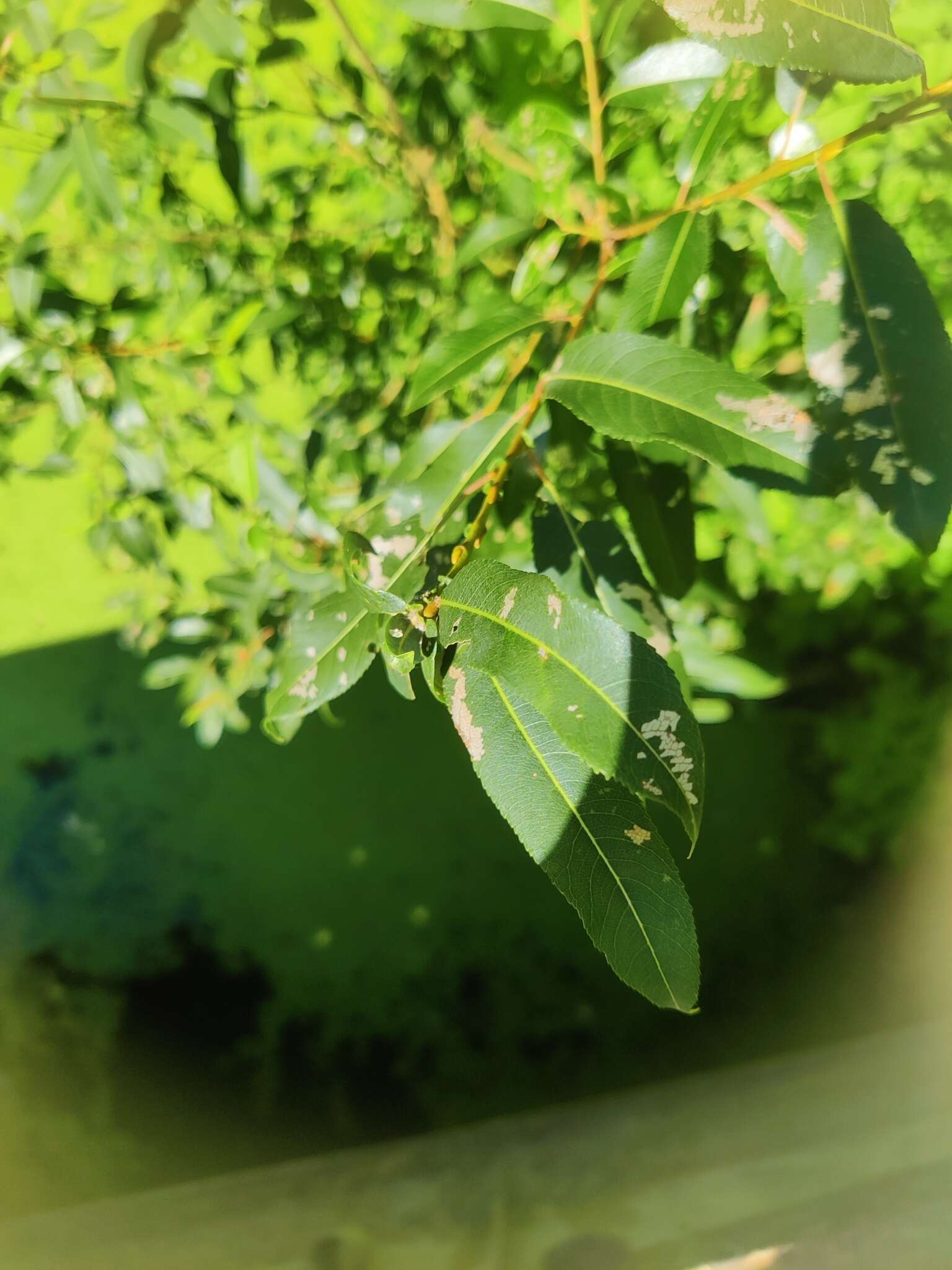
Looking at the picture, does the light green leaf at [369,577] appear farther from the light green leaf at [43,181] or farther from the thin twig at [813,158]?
the light green leaf at [43,181]

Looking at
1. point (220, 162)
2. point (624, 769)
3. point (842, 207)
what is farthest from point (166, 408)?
point (624, 769)

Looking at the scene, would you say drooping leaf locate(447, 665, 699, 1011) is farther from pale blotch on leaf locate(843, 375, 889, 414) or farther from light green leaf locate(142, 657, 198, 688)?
light green leaf locate(142, 657, 198, 688)

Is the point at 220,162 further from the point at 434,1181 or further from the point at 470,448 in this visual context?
the point at 434,1181

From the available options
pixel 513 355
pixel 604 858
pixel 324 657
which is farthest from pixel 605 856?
pixel 513 355

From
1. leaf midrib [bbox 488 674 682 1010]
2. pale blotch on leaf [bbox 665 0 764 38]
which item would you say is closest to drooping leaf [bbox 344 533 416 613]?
leaf midrib [bbox 488 674 682 1010]

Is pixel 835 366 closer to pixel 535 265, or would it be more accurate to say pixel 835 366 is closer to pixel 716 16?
pixel 716 16

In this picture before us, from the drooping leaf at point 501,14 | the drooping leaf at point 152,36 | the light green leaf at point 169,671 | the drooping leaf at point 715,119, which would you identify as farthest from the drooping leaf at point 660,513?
the light green leaf at point 169,671
